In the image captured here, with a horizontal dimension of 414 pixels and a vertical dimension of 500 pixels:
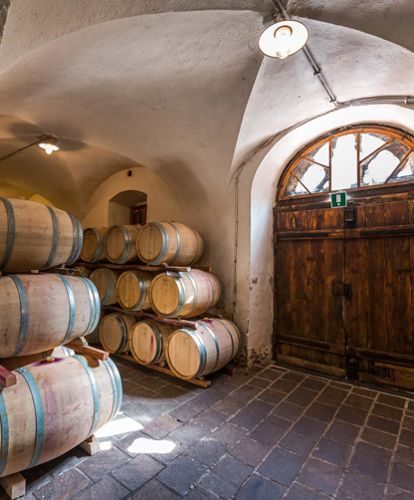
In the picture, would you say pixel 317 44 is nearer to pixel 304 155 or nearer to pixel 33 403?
pixel 304 155

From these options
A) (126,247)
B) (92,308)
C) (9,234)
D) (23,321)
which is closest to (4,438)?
(23,321)

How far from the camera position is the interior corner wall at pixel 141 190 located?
5.07 meters

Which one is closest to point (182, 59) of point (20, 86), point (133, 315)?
point (20, 86)

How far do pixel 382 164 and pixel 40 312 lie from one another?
161 inches

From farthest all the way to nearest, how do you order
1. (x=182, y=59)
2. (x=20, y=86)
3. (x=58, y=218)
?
1. (x=20, y=86)
2. (x=182, y=59)
3. (x=58, y=218)

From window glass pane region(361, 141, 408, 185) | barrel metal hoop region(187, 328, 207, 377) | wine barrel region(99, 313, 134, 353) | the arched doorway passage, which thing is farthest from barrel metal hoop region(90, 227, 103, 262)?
window glass pane region(361, 141, 408, 185)

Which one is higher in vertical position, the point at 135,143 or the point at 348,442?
the point at 135,143

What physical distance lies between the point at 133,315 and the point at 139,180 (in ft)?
9.00

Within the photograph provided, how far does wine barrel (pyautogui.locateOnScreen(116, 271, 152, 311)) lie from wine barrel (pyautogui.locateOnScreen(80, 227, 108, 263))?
67 centimetres

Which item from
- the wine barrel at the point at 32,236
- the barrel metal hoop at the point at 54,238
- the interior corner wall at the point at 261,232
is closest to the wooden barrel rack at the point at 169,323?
the interior corner wall at the point at 261,232

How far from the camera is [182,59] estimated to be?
8.42 ft

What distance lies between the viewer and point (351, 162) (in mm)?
3781

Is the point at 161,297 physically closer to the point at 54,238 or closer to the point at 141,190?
the point at 54,238

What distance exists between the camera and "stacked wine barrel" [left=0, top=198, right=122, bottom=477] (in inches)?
66.8
